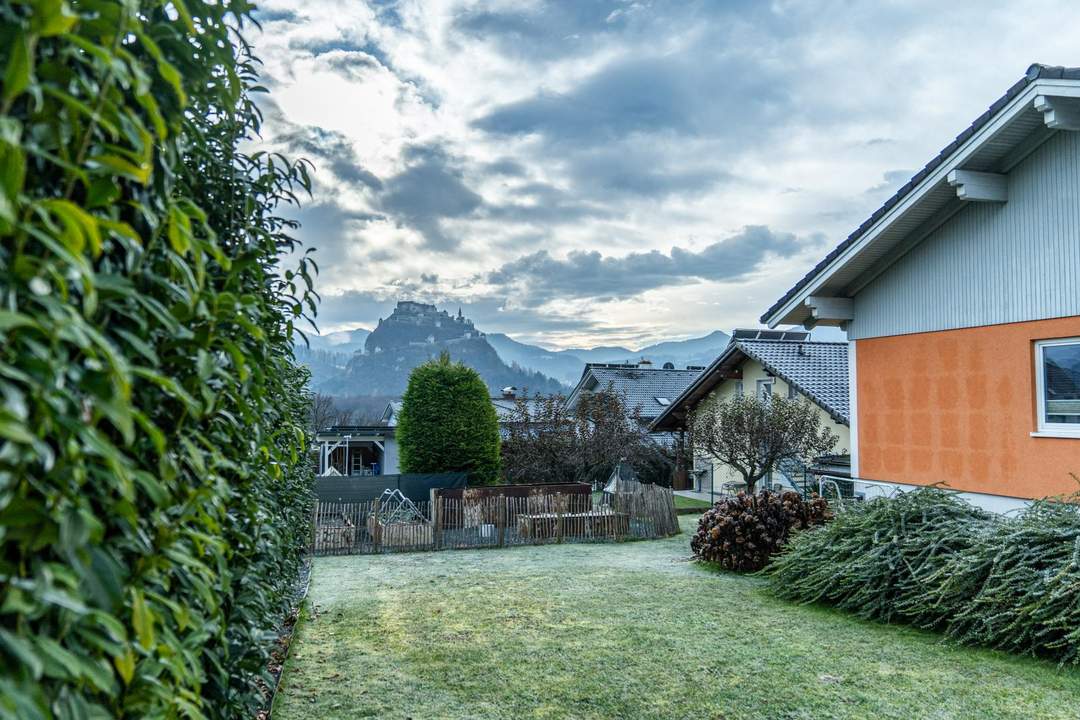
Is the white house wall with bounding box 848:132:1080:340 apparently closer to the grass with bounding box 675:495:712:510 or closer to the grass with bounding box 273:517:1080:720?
the grass with bounding box 273:517:1080:720

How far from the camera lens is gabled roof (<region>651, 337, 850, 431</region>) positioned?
19312 millimetres

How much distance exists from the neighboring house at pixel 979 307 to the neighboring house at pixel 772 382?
692 centimetres

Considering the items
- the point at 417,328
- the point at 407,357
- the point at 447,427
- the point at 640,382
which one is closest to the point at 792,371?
the point at 447,427

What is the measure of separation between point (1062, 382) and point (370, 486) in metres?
12.0

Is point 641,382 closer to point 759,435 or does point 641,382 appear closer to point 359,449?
point 359,449

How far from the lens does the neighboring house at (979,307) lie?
8203 mm

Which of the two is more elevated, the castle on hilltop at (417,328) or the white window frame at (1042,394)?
the castle on hilltop at (417,328)

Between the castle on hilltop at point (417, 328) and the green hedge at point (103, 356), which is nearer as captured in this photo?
the green hedge at point (103, 356)

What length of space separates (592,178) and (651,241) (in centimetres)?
358

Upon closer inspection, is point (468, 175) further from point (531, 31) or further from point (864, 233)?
point (864, 233)

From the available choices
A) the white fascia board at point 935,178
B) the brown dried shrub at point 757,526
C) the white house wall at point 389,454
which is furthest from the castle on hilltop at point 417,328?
the brown dried shrub at point 757,526

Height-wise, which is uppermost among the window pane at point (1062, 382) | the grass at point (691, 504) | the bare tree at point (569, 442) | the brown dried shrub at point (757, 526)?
the window pane at point (1062, 382)

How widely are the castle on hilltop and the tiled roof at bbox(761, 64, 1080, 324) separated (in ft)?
358

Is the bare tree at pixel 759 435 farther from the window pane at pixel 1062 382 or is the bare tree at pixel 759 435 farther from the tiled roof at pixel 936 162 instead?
the window pane at pixel 1062 382
